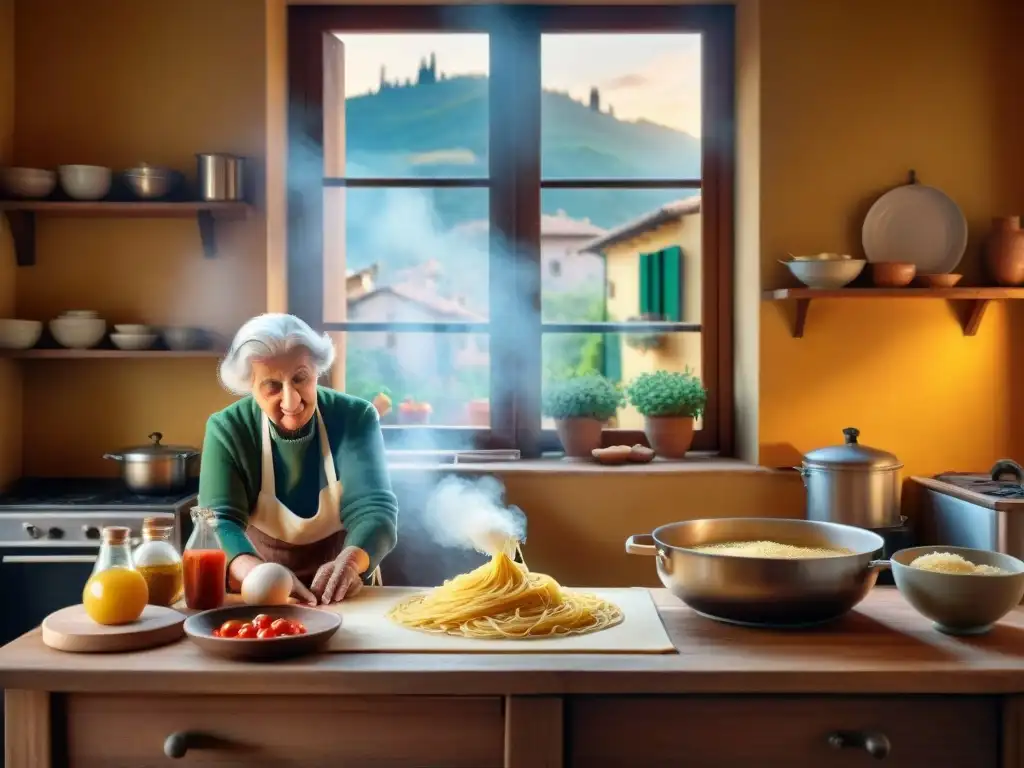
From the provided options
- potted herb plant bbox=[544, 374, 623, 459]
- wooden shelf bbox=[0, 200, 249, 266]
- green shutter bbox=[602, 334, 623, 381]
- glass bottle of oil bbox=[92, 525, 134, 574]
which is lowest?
glass bottle of oil bbox=[92, 525, 134, 574]

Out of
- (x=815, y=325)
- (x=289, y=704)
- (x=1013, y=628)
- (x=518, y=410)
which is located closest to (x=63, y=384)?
(x=518, y=410)

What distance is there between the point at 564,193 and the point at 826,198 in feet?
3.46

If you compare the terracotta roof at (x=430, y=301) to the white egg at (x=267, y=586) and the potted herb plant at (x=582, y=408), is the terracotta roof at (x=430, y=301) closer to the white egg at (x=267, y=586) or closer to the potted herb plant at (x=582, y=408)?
the potted herb plant at (x=582, y=408)

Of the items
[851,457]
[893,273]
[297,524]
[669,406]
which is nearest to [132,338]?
[297,524]

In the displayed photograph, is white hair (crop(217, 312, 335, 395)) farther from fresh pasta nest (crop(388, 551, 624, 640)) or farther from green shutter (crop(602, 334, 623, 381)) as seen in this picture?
green shutter (crop(602, 334, 623, 381))

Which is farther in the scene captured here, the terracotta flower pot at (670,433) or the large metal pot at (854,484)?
the terracotta flower pot at (670,433)

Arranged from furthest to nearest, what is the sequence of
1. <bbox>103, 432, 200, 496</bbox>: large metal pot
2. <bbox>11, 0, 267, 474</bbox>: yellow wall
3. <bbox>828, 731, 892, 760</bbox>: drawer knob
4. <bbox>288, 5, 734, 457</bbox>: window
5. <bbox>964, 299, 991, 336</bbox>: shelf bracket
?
<bbox>288, 5, 734, 457</bbox>: window
<bbox>11, 0, 267, 474</bbox>: yellow wall
<bbox>964, 299, 991, 336</bbox>: shelf bracket
<bbox>103, 432, 200, 496</bbox>: large metal pot
<bbox>828, 731, 892, 760</bbox>: drawer knob

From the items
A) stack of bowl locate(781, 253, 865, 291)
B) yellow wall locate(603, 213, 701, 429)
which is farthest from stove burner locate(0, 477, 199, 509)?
stack of bowl locate(781, 253, 865, 291)

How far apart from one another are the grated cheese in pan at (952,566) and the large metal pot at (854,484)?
59.7 inches

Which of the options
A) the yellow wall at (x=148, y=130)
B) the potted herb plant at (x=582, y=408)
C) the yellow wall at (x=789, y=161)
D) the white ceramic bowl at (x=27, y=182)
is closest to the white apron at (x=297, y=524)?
the yellow wall at (x=789, y=161)

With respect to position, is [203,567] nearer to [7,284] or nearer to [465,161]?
[7,284]

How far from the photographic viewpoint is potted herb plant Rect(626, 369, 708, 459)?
3.98 meters

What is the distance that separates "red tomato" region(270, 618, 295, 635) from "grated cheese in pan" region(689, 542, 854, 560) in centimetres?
78

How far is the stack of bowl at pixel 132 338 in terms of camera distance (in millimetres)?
3689
